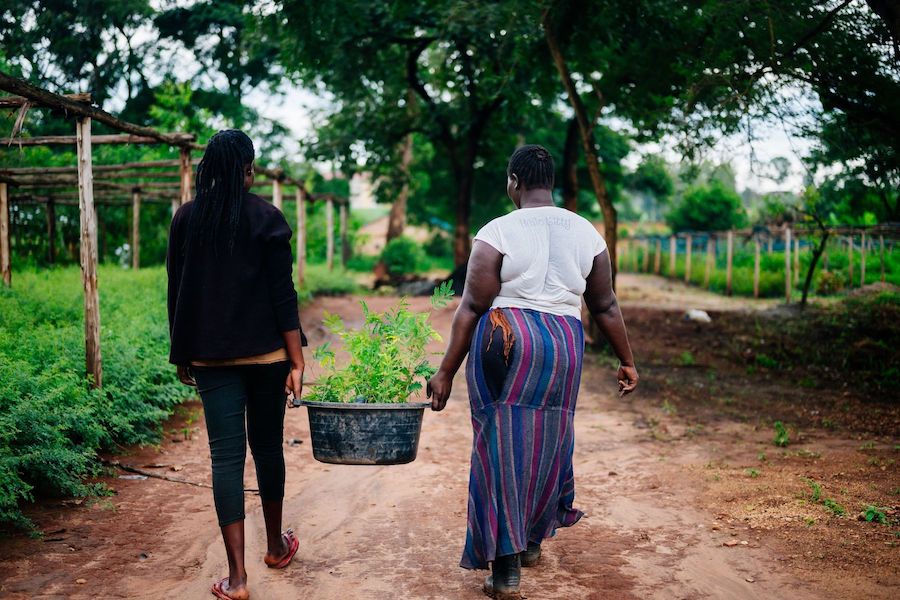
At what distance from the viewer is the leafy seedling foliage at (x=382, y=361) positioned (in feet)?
13.6

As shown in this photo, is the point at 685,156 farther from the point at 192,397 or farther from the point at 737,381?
the point at 192,397

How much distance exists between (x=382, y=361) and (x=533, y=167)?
127cm

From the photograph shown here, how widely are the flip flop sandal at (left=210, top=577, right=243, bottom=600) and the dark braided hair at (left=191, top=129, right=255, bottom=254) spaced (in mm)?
1510

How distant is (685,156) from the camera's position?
31.1 feet

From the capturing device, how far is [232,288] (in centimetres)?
343

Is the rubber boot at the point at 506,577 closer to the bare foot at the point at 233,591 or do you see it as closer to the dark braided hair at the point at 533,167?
the bare foot at the point at 233,591

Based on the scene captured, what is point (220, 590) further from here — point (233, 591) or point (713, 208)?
point (713, 208)

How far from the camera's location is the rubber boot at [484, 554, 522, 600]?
12.1ft

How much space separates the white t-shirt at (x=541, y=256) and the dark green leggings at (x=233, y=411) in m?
1.09

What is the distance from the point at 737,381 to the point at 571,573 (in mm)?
7355

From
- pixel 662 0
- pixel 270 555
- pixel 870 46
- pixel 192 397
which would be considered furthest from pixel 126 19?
pixel 270 555

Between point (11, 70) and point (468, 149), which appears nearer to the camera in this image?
point (11, 70)

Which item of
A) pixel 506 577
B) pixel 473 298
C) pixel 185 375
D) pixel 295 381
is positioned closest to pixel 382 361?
pixel 295 381

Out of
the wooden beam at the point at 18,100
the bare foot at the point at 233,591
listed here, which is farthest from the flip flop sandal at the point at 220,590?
the wooden beam at the point at 18,100
